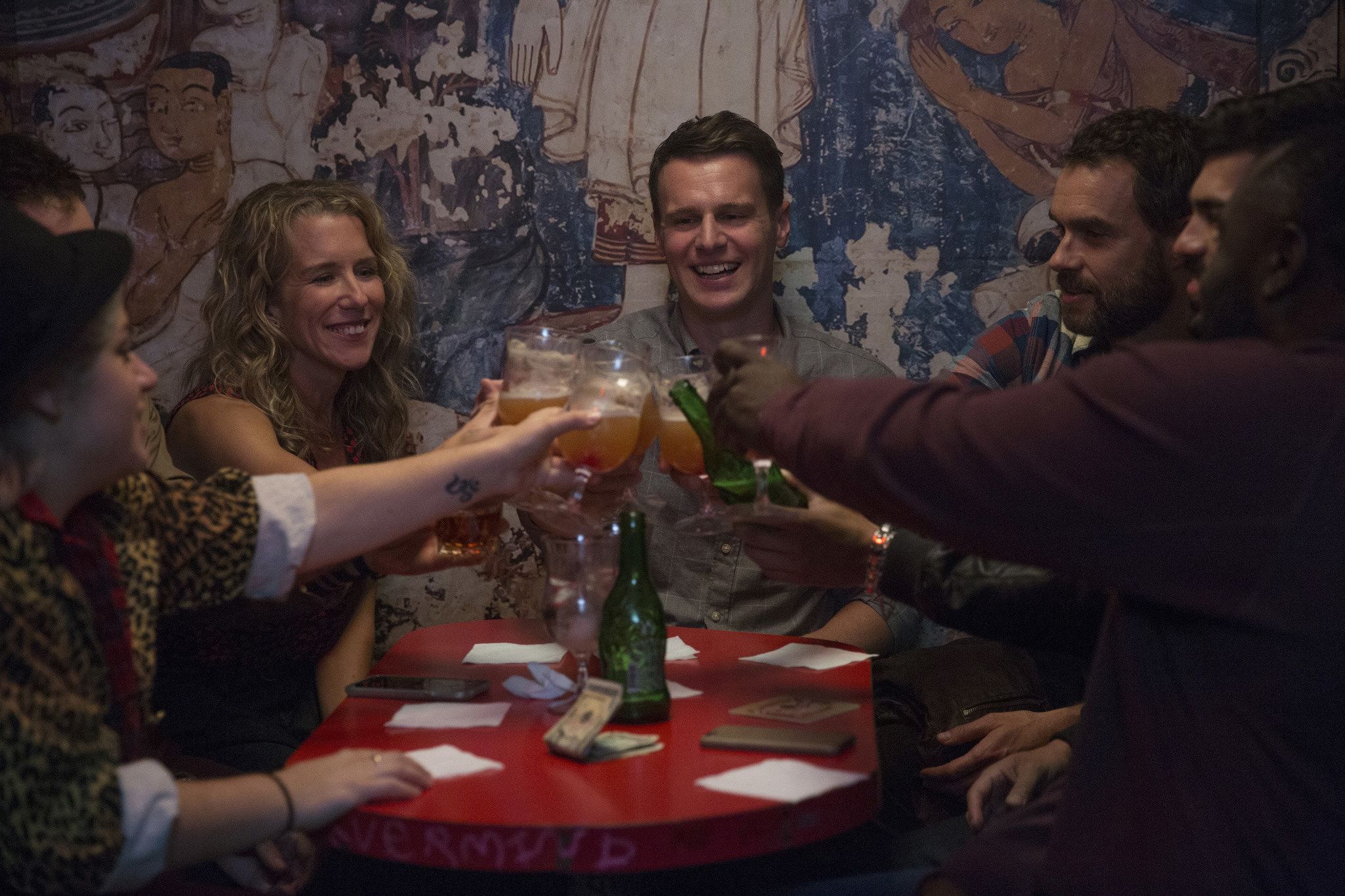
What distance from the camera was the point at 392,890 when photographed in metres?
2.54

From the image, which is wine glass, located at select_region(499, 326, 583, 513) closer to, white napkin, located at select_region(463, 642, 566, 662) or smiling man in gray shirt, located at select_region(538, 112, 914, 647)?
white napkin, located at select_region(463, 642, 566, 662)

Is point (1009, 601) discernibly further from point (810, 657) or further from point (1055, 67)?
point (1055, 67)

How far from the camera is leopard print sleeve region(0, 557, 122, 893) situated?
1197 millimetres

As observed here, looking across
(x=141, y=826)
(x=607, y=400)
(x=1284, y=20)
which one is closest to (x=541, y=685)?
(x=607, y=400)

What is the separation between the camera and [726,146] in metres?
3.08

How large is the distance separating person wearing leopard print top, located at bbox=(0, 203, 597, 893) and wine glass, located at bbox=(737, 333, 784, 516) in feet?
2.81

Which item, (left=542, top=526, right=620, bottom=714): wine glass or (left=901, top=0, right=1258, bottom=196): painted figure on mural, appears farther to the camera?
(left=901, top=0, right=1258, bottom=196): painted figure on mural

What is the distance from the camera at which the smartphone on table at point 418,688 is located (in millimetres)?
1881

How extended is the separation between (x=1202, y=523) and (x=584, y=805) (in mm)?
866

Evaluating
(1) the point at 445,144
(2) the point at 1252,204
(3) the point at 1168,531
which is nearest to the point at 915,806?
(3) the point at 1168,531

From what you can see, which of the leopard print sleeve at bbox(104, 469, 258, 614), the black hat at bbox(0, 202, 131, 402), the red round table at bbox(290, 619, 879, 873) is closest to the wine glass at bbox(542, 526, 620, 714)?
the red round table at bbox(290, 619, 879, 873)

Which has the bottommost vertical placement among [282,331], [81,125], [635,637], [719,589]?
[719,589]

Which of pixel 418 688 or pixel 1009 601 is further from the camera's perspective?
pixel 418 688

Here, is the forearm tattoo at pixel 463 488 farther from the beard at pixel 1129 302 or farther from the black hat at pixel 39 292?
the beard at pixel 1129 302
